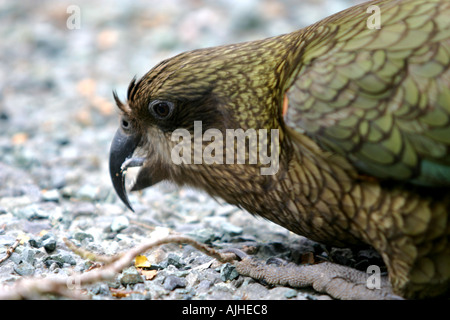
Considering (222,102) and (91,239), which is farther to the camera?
(91,239)

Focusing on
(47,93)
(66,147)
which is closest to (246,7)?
(47,93)

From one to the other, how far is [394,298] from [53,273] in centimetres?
191

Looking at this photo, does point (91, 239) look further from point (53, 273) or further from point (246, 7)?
point (246, 7)

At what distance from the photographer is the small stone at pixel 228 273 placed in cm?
342

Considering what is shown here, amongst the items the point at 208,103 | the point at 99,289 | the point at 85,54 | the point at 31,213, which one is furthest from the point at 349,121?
the point at 85,54

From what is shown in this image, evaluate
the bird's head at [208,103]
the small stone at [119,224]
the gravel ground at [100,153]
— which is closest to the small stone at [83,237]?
the gravel ground at [100,153]

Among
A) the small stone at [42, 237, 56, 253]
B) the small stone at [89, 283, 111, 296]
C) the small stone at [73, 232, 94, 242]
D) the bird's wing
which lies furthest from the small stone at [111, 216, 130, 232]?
the bird's wing

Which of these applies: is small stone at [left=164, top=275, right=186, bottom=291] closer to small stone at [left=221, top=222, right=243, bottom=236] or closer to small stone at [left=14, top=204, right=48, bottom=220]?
small stone at [left=221, top=222, right=243, bottom=236]

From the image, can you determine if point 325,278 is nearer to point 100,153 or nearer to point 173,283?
point 173,283

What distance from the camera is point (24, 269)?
3.34 metres

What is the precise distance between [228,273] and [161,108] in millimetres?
1057

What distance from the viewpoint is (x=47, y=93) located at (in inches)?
278

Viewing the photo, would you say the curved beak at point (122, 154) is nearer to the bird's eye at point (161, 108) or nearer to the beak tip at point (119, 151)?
the beak tip at point (119, 151)

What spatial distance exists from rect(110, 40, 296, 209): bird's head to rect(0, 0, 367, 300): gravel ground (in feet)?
1.58
